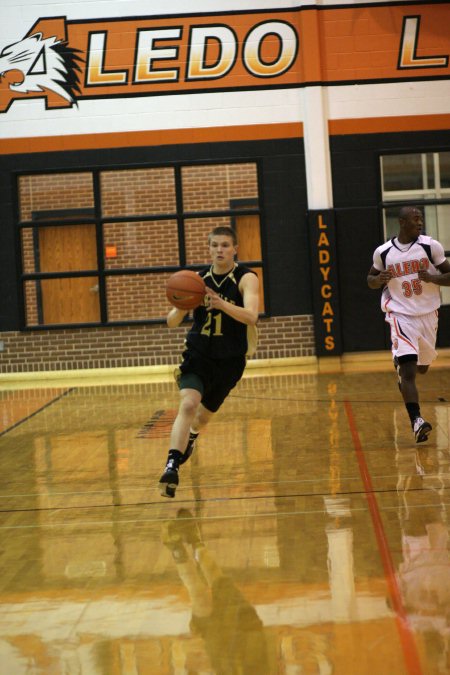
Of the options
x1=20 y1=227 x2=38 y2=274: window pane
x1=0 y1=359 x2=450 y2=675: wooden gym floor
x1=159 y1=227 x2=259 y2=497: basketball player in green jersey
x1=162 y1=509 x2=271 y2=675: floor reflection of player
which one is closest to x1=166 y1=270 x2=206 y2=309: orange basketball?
x1=159 y1=227 x2=259 y2=497: basketball player in green jersey

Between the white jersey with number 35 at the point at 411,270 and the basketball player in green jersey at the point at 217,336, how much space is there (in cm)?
175

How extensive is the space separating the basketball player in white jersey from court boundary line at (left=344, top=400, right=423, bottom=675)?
831mm

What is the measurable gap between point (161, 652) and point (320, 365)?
11320 millimetres

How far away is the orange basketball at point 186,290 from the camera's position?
238 inches

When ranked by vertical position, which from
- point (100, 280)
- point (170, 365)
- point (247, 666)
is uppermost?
point (100, 280)

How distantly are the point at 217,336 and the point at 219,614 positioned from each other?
2.66 meters

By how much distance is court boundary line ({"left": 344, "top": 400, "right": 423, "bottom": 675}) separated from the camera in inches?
131

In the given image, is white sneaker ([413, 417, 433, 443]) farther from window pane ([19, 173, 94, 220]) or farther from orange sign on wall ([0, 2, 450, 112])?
window pane ([19, 173, 94, 220])

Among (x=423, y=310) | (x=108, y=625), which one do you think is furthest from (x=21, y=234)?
(x=108, y=625)

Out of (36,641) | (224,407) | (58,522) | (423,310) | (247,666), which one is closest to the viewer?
(247,666)

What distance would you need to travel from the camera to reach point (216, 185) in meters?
14.8

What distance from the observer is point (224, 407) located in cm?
1073

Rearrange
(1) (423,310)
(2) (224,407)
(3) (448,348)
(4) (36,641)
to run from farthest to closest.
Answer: (3) (448,348) < (2) (224,407) < (1) (423,310) < (4) (36,641)

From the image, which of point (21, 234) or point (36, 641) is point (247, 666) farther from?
point (21, 234)
